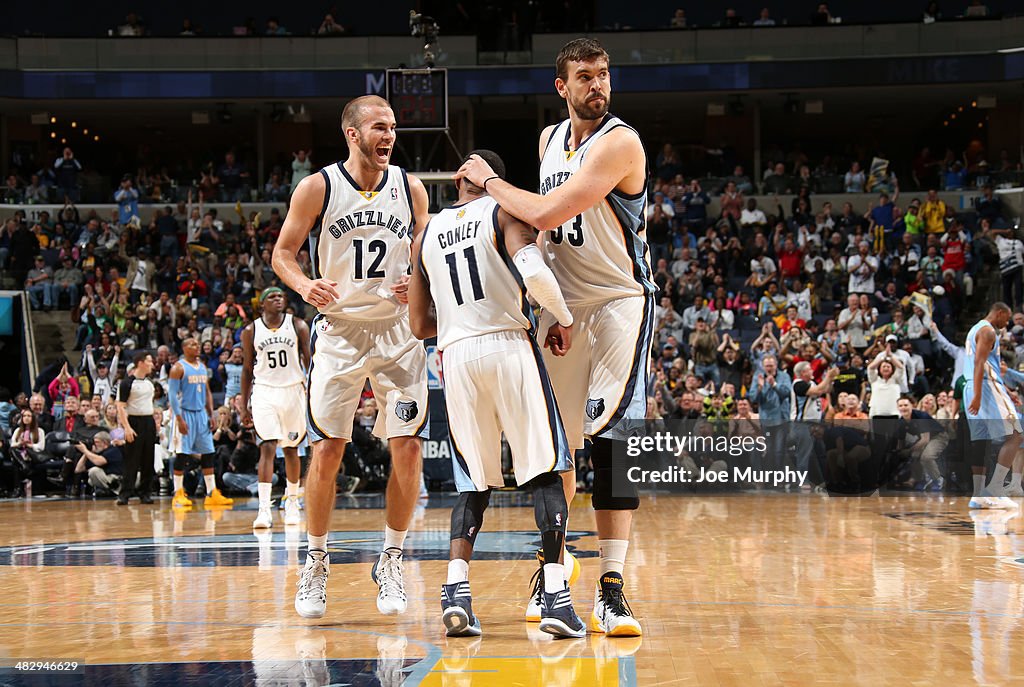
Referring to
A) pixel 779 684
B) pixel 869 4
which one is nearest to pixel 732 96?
pixel 869 4

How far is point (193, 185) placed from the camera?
85.5 ft

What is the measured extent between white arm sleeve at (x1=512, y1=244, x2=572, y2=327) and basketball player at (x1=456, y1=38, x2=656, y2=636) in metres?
0.15

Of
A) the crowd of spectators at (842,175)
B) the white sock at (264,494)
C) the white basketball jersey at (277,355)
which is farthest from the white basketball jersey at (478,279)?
the crowd of spectators at (842,175)

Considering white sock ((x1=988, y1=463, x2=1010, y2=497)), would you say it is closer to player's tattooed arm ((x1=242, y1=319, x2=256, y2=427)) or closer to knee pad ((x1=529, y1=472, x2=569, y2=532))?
player's tattooed arm ((x1=242, y1=319, x2=256, y2=427))

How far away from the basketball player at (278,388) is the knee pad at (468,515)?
21.3 feet

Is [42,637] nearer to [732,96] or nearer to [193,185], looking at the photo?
[193,185]

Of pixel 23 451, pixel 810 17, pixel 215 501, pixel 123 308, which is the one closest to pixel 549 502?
pixel 215 501

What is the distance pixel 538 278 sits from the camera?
4.75 m

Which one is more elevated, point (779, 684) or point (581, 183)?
point (581, 183)

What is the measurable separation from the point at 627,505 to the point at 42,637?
2.57 meters

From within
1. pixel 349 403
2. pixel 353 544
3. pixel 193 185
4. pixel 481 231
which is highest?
pixel 193 185

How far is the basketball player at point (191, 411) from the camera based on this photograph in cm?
1421

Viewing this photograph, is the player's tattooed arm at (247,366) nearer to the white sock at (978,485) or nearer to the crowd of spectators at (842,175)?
the white sock at (978,485)

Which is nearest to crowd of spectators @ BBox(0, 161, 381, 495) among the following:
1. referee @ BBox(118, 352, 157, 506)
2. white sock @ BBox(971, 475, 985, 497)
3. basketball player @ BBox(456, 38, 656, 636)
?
referee @ BBox(118, 352, 157, 506)
